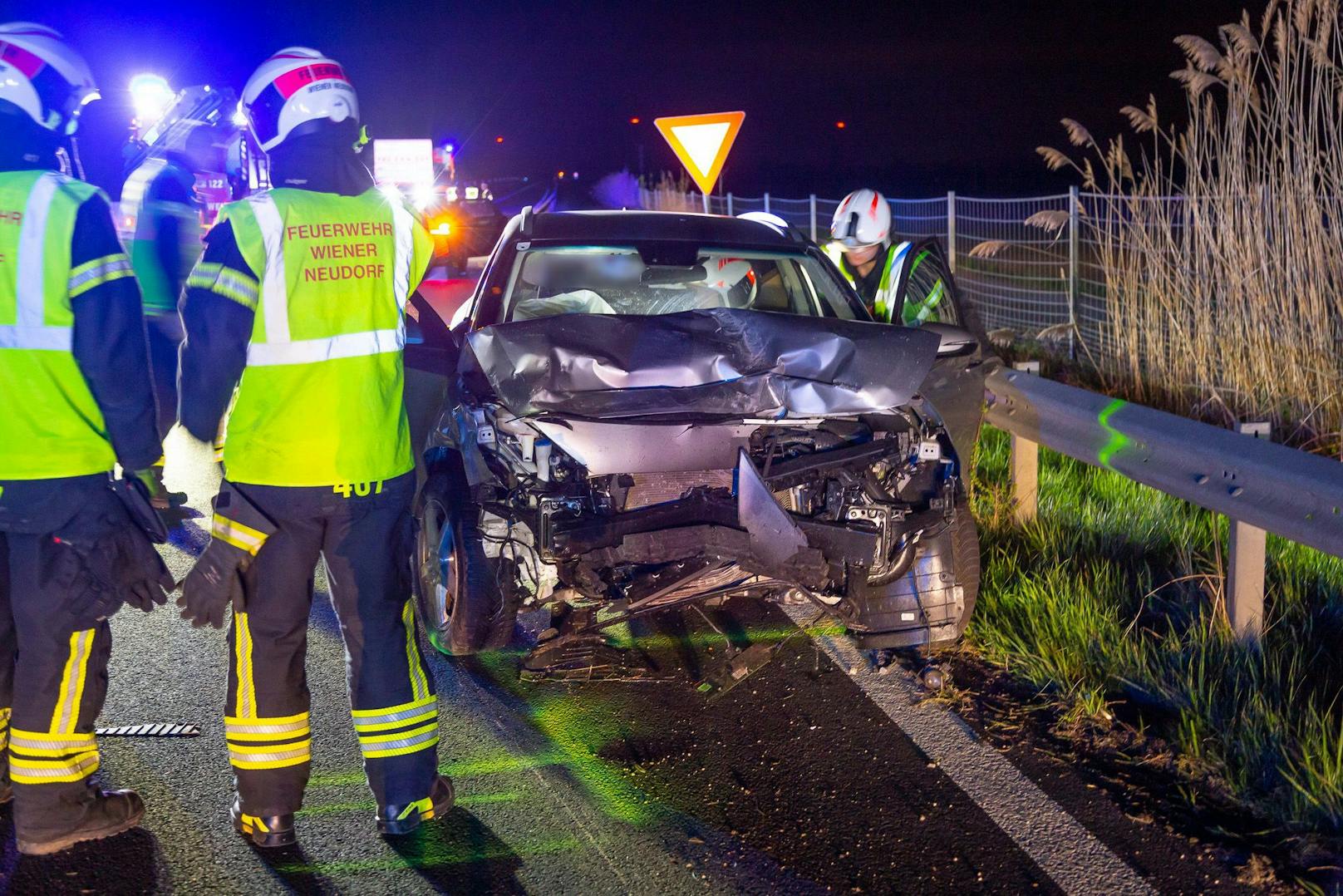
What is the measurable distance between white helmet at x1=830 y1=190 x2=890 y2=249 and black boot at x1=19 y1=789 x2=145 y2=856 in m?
4.69

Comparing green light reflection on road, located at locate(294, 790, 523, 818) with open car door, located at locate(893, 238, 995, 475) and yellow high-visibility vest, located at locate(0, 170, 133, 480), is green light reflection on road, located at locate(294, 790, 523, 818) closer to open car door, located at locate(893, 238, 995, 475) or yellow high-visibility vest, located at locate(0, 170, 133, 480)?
yellow high-visibility vest, located at locate(0, 170, 133, 480)

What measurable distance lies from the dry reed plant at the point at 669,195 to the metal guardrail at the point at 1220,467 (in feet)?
63.5

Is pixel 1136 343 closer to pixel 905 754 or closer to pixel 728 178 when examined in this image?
pixel 905 754

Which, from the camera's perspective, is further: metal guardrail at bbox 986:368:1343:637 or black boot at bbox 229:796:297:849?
metal guardrail at bbox 986:368:1343:637

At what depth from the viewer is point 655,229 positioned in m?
5.89

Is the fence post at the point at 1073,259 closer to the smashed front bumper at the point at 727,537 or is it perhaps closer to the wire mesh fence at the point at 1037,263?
the wire mesh fence at the point at 1037,263

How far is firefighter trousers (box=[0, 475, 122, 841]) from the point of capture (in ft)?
11.6

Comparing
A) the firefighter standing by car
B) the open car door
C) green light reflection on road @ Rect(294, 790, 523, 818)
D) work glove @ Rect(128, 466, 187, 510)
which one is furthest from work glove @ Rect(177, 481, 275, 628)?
the firefighter standing by car

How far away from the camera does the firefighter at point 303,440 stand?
11.2ft

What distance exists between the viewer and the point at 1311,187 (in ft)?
21.7

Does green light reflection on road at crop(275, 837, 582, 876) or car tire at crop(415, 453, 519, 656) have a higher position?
car tire at crop(415, 453, 519, 656)

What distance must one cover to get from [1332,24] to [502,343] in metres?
4.85

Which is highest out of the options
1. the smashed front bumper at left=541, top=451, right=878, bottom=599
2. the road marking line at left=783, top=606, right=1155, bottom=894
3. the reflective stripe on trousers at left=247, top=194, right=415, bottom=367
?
the reflective stripe on trousers at left=247, top=194, right=415, bottom=367

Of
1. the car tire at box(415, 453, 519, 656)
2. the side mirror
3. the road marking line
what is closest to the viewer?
the road marking line
